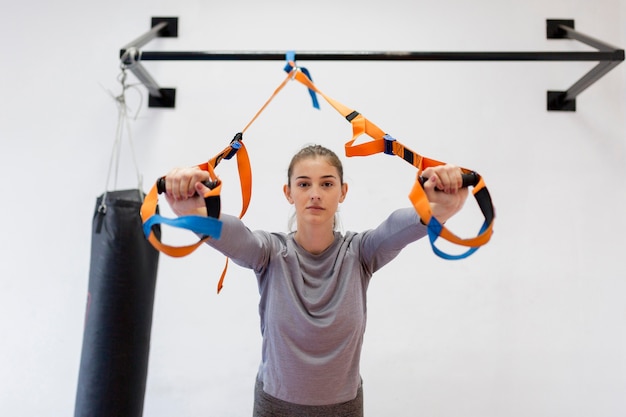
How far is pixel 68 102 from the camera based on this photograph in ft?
7.43

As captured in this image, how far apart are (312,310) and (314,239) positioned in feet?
0.66

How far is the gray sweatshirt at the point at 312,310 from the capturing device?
1167 millimetres

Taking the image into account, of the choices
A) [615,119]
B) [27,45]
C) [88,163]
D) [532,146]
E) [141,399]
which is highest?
[27,45]

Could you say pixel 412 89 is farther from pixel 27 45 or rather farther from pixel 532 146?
pixel 27 45

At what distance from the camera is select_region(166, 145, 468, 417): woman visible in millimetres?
1168

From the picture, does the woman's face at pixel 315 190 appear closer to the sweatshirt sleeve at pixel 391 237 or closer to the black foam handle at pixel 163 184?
the sweatshirt sleeve at pixel 391 237

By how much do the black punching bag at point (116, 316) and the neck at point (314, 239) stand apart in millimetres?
731

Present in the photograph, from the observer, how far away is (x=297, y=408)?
3.86 ft

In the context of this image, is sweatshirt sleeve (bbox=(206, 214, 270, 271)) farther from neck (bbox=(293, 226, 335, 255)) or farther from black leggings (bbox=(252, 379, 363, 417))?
black leggings (bbox=(252, 379, 363, 417))

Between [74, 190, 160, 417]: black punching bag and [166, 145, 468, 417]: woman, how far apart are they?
631 mm

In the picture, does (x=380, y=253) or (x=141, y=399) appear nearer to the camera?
(x=380, y=253)

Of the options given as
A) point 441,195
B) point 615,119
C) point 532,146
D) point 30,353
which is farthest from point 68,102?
point 615,119

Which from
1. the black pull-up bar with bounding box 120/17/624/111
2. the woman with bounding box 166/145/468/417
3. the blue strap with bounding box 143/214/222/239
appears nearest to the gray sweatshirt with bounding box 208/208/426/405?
the woman with bounding box 166/145/468/417

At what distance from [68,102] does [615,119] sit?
107 inches
